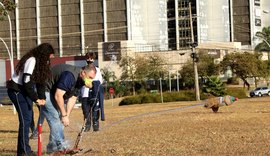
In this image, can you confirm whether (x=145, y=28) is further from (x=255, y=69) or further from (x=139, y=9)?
(x=255, y=69)

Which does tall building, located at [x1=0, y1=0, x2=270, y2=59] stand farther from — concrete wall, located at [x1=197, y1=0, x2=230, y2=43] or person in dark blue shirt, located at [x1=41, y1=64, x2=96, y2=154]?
person in dark blue shirt, located at [x1=41, y1=64, x2=96, y2=154]

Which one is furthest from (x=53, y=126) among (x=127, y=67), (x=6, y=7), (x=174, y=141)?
(x=127, y=67)

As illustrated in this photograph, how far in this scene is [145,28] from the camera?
119375 mm

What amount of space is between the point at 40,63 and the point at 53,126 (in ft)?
4.43

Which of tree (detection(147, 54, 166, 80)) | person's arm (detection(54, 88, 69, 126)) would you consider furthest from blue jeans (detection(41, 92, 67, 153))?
tree (detection(147, 54, 166, 80))

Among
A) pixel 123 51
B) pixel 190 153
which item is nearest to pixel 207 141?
pixel 190 153

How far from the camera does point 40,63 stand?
28.3 ft

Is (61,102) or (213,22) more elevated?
(213,22)

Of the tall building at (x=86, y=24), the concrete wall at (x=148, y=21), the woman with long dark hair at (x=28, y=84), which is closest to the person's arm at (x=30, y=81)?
the woman with long dark hair at (x=28, y=84)

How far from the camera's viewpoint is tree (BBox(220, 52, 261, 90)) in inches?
3369

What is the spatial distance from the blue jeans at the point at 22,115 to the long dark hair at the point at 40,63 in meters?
0.35

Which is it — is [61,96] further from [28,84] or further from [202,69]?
[202,69]

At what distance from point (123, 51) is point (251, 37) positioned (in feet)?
99.1

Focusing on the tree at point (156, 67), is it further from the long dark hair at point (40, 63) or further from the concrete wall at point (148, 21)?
the long dark hair at point (40, 63)
